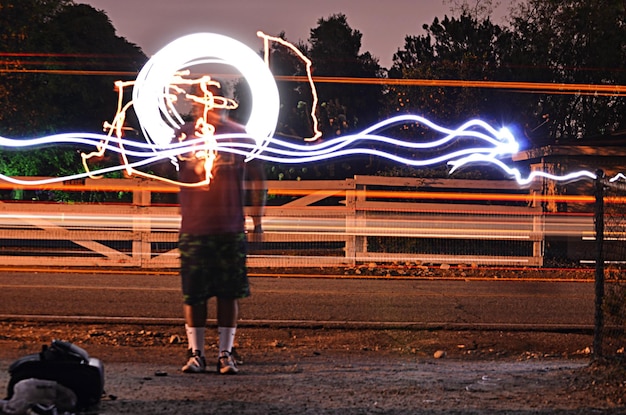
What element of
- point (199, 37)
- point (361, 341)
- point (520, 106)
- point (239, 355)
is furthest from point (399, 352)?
point (520, 106)

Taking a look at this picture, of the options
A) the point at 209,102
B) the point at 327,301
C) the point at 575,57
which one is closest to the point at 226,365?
the point at 209,102

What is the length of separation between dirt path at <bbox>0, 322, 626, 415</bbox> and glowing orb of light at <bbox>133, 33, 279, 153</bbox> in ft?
6.78

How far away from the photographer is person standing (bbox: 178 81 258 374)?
7.95m

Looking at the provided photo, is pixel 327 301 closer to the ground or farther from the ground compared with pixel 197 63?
closer to the ground

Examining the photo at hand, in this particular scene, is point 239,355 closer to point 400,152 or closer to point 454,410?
point 454,410

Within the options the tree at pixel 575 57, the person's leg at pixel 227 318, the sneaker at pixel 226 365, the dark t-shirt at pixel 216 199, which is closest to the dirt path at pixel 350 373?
the sneaker at pixel 226 365

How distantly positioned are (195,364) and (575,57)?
120 ft

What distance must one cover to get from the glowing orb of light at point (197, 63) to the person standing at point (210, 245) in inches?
60.1

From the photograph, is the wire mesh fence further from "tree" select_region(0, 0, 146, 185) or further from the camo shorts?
"tree" select_region(0, 0, 146, 185)

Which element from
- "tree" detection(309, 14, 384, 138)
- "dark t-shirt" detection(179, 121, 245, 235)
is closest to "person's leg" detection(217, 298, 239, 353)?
"dark t-shirt" detection(179, 121, 245, 235)

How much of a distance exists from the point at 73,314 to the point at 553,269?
9.95 m

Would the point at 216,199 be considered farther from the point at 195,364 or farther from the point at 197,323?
the point at 195,364

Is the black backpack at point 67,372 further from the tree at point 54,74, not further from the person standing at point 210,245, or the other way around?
the tree at point 54,74

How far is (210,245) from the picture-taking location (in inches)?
313
